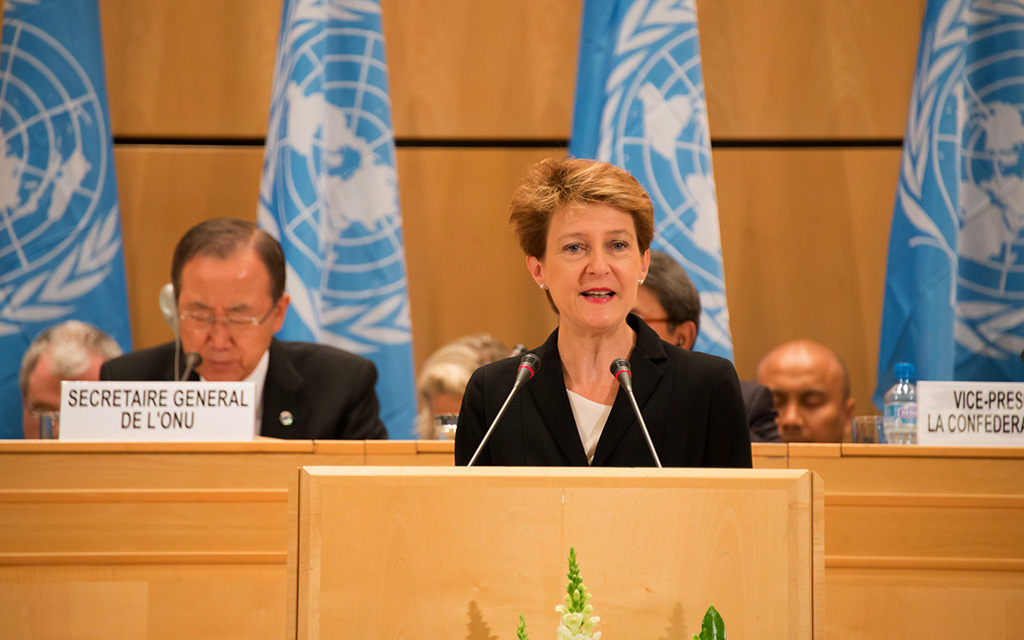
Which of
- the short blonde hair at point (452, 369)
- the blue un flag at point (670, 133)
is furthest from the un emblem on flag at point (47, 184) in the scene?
the blue un flag at point (670, 133)

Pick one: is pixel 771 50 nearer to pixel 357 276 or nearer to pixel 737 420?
pixel 357 276

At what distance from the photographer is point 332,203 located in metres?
3.47

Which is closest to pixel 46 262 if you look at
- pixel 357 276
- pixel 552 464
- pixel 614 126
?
pixel 357 276

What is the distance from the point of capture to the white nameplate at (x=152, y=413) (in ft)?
7.69

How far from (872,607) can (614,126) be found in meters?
1.88

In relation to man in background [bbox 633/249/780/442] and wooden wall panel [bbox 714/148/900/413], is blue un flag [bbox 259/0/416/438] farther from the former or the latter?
wooden wall panel [bbox 714/148/900/413]

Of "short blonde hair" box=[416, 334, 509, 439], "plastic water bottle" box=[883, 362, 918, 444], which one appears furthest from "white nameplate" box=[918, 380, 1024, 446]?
"short blonde hair" box=[416, 334, 509, 439]

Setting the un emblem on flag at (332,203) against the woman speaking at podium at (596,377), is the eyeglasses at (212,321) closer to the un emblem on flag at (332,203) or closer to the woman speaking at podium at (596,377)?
the un emblem on flag at (332,203)

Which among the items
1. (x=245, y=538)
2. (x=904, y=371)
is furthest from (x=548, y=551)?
(x=904, y=371)

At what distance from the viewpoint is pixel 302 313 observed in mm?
3316

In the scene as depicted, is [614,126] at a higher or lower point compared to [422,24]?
lower

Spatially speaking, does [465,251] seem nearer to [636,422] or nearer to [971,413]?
[971,413]

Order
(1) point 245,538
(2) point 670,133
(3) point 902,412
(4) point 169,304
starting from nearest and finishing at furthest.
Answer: (1) point 245,538
(3) point 902,412
(4) point 169,304
(2) point 670,133

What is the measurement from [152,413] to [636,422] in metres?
1.26
